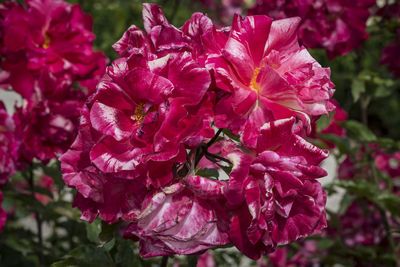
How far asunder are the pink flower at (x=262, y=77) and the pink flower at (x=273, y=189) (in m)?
0.04

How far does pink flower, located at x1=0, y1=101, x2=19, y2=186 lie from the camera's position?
1416mm

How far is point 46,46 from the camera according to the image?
4.95 feet

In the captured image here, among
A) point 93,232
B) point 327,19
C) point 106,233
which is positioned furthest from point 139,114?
point 327,19

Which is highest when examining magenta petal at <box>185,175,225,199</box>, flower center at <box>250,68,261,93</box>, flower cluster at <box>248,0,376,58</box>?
flower center at <box>250,68,261,93</box>

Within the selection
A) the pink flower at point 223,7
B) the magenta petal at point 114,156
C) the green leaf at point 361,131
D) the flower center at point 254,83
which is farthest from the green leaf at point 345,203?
the pink flower at point 223,7

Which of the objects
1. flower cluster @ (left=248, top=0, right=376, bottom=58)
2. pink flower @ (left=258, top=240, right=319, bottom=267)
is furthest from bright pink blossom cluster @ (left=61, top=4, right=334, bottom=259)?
pink flower @ (left=258, top=240, right=319, bottom=267)

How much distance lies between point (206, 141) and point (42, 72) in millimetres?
754

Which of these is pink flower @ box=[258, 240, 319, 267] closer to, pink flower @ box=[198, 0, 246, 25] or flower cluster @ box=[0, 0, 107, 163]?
flower cluster @ box=[0, 0, 107, 163]

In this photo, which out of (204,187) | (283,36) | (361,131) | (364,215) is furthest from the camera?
(364,215)

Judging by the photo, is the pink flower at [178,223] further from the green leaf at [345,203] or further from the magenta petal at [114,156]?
the green leaf at [345,203]

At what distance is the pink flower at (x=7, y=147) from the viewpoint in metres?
1.42

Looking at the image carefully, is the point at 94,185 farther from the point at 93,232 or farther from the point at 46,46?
the point at 46,46

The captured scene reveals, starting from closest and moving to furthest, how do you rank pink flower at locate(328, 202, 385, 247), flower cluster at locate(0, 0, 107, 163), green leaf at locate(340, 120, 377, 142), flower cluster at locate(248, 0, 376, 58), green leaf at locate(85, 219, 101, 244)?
1. green leaf at locate(85, 219, 101, 244)
2. flower cluster at locate(0, 0, 107, 163)
3. flower cluster at locate(248, 0, 376, 58)
4. green leaf at locate(340, 120, 377, 142)
5. pink flower at locate(328, 202, 385, 247)

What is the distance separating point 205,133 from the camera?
0.78 m
